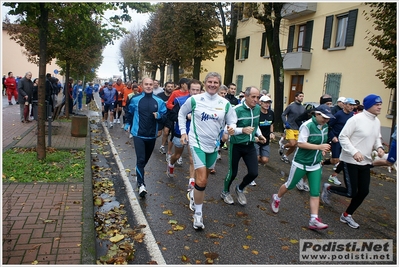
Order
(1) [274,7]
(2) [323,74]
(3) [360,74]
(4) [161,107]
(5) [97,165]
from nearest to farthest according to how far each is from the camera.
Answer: (4) [161,107]
(5) [97,165]
(1) [274,7]
(3) [360,74]
(2) [323,74]

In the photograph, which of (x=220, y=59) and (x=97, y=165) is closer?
(x=97, y=165)

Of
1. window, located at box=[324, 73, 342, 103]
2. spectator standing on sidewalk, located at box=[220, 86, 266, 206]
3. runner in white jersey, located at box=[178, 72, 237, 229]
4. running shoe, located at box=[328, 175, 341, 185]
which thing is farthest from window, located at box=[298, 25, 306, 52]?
runner in white jersey, located at box=[178, 72, 237, 229]

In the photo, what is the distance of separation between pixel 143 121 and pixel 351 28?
53.7 feet

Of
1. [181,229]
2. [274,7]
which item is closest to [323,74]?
[274,7]

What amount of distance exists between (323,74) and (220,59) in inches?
905

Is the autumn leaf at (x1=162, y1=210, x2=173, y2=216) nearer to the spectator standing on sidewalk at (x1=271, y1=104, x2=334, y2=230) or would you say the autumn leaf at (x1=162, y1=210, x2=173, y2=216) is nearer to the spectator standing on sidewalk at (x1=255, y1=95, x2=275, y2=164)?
the spectator standing on sidewalk at (x1=271, y1=104, x2=334, y2=230)

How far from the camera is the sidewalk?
353 centimetres

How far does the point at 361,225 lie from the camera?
513 cm

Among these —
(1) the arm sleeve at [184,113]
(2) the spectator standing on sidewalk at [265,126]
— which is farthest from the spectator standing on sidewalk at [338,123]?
(1) the arm sleeve at [184,113]

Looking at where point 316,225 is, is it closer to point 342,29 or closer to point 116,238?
point 116,238

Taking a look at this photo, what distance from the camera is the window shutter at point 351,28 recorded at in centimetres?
1797

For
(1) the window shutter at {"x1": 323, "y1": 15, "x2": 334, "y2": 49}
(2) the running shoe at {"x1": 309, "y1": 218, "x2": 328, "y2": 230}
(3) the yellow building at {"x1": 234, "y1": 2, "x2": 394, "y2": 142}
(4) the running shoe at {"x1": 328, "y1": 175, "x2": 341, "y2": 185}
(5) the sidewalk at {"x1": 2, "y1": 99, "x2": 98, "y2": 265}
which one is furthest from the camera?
(1) the window shutter at {"x1": 323, "y1": 15, "x2": 334, "y2": 49}

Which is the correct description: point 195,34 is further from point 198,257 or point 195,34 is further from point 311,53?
point 198,257

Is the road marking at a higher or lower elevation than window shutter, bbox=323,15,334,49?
lower
